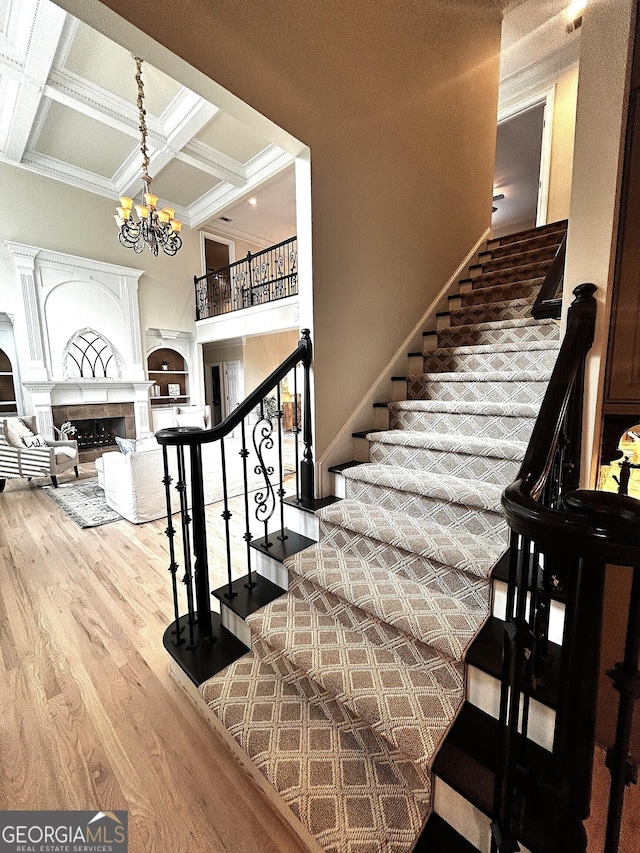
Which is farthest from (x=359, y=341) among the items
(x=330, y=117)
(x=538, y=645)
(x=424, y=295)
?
(x=538, y=645)

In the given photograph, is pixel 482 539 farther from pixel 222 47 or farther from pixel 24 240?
pixel 24 240

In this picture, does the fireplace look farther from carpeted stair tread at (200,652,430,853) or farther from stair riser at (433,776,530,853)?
stair riser at (433,776,530,853)

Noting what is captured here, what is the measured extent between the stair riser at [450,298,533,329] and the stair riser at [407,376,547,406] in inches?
30.0

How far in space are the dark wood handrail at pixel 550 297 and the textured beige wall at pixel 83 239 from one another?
293 inches

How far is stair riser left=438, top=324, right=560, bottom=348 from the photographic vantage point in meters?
2.46

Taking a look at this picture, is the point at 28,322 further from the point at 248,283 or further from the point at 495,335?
the point at 495,335

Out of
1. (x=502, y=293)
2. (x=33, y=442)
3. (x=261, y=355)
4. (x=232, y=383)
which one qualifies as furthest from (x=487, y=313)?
(x=232, y=383)

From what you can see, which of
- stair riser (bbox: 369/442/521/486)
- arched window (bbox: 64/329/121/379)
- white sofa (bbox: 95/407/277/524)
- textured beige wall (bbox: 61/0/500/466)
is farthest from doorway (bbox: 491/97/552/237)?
arched window (bbox: 64/329/121/379)

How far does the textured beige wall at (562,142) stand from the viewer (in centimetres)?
467

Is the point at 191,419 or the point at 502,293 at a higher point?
the point at 502,293

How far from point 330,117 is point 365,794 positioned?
3.03 m

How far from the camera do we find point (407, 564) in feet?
5.14

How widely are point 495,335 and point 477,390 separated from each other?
679 mm

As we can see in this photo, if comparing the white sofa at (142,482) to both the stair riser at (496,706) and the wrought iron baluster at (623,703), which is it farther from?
the wrought iron baluster at (623,703)
